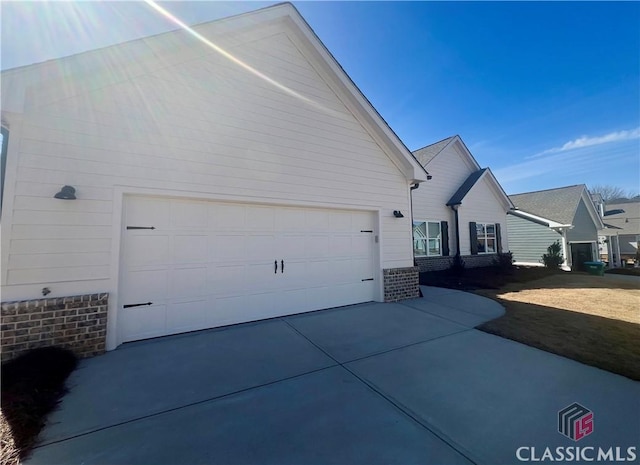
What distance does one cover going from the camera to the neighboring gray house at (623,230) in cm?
2039

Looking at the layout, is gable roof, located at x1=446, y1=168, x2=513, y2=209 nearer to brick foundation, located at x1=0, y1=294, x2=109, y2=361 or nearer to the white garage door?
the white garage door

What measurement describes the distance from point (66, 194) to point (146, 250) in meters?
1.30

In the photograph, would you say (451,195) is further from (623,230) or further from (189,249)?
(623,230)

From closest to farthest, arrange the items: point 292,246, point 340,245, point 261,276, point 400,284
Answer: point 261,276, point 292,246, point 340,245, point 400,284

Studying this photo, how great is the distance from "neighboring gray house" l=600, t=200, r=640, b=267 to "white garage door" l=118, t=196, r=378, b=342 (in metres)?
26.2

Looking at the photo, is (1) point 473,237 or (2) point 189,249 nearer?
(2) point 189,249

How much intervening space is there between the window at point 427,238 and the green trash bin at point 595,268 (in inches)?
365

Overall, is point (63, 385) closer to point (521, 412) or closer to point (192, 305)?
point (192, 305)

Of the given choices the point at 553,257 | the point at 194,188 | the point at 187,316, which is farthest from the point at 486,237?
the point at 187,316

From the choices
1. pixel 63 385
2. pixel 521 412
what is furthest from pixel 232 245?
pixel 521 412

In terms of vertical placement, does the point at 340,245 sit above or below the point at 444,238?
below

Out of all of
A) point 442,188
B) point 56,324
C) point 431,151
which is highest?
point 431,151

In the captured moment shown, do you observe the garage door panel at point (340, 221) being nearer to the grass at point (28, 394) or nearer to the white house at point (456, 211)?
the grass at point (28, 394)

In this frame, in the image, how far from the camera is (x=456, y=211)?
44.0 ft
